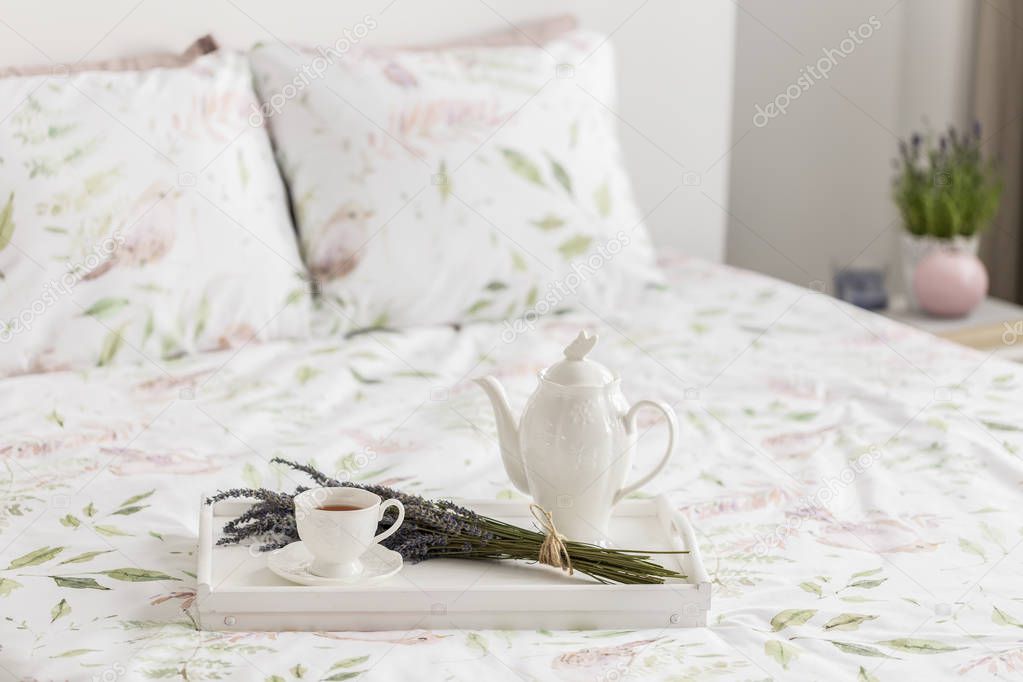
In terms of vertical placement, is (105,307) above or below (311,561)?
above

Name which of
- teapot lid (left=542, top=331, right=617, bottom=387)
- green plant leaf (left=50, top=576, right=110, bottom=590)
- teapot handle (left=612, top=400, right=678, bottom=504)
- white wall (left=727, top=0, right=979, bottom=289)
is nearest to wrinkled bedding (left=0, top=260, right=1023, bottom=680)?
green plant leaf (left=50, top=576, right=110, bottom=590)

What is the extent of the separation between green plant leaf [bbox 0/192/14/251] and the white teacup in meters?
0.88

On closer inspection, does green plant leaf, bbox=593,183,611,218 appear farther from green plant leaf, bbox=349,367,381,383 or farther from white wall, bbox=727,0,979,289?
white wall, bbox=727,0,979,289

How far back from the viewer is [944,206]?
8.32 feet

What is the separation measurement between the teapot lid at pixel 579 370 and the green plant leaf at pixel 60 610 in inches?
19.4

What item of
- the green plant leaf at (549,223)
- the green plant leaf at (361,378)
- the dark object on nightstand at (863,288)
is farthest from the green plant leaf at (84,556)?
the dark object on nightstand at (863,288)

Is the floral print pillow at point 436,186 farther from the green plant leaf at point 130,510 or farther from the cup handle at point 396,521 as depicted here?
the cup handle at point 396,521

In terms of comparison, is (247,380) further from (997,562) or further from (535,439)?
(997,562)

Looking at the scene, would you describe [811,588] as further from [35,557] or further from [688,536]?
[35,557]

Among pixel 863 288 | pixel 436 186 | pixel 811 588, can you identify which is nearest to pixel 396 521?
pixel 811 588

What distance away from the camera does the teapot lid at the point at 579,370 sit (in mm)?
1103

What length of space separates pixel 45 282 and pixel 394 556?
34.9 inches

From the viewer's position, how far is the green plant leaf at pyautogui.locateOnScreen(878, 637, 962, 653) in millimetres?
963

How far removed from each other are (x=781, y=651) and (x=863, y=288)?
6.20 feet
